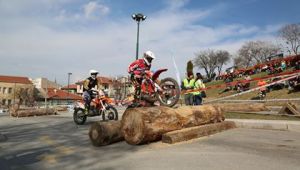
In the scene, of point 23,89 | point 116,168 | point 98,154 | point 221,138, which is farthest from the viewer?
point 23,89

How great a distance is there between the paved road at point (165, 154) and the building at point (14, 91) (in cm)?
8183

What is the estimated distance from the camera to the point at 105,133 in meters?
7.15

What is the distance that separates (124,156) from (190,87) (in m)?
7.44

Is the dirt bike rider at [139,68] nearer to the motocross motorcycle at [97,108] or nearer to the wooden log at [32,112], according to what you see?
the motocross motorcycle at [97,108]

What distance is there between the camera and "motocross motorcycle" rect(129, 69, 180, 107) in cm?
859

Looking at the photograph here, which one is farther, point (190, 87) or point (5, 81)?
point (5, 81)

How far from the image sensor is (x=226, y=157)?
5.40 meters

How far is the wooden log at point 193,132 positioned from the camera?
22.4 ft

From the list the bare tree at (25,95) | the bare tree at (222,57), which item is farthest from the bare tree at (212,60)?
the bare tree at (25,95)

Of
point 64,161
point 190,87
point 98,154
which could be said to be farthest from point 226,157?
point 190,87

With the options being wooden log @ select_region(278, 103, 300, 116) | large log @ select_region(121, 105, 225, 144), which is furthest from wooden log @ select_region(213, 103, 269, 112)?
large log @ select_region(121, 105, 225, 144)

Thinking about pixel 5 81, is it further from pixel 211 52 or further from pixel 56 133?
pixel 56 133

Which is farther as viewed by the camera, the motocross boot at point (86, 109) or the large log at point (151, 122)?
the motocross boot at point (86, 109)

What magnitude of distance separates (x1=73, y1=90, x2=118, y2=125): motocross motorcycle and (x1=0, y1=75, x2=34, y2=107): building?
77534 mm
